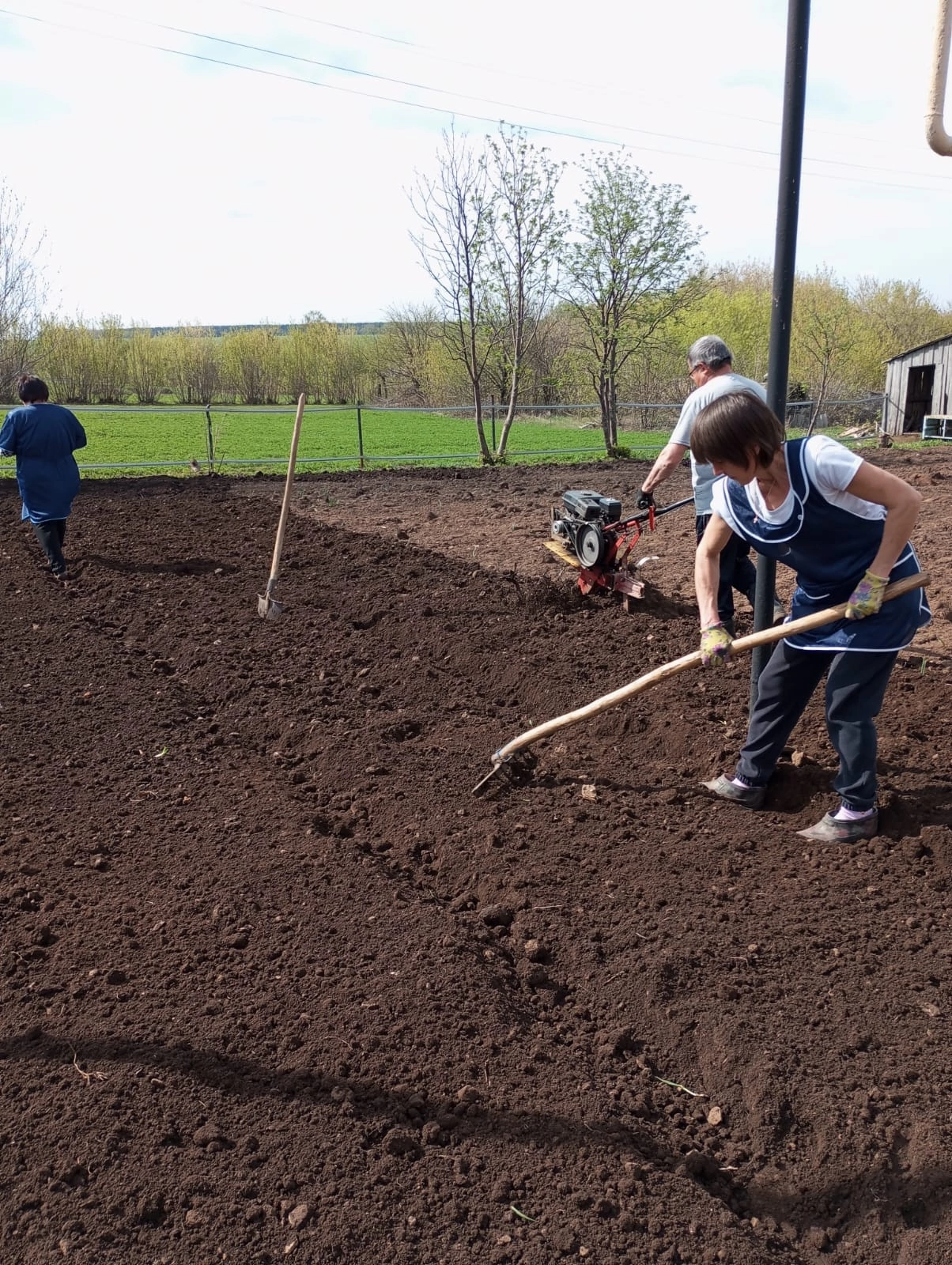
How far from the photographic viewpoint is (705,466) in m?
4.86

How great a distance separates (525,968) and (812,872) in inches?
46.5

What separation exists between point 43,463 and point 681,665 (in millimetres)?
6929

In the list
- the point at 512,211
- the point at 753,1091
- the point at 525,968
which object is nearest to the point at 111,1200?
the point at 525,968

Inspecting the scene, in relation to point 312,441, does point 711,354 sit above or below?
above

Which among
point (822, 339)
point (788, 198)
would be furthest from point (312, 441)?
point (788, 198)

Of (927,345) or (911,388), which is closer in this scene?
(927,345)

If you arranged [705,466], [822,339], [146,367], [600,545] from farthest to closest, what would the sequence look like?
[146,367], [822,339], [600,545], [705,466]

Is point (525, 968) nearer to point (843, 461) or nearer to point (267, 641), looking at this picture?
point (843, 461)

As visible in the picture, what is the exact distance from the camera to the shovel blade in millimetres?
6926

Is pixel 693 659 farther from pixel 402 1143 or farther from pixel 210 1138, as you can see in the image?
pixel 210 1138

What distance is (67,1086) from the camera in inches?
102

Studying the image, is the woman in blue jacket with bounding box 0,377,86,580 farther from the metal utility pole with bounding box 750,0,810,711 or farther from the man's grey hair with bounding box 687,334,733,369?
the metal utility pole with bounding box 750,0,810,711

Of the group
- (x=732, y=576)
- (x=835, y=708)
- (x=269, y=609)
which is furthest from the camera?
(x=269, y=609)

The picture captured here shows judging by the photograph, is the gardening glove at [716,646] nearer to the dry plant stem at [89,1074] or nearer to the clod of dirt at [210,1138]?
the clod of dirt at [210,1138]
